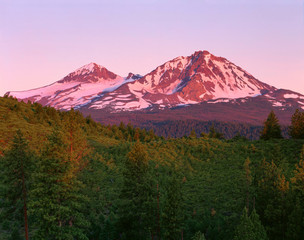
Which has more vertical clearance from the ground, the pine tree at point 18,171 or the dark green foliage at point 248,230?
the pine tree at point 18,171

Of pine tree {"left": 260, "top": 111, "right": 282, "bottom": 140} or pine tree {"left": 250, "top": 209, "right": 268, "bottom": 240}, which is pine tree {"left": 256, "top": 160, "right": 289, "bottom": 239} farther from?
pine tree {"left": 260, "top": 111, "right": 282, "bottom": 140}

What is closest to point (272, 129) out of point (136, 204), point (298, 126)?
point (298, 126)

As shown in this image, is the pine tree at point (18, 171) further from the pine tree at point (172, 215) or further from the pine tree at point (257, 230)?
the pine tree at point (257, 230)

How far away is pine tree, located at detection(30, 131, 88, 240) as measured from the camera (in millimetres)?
16016

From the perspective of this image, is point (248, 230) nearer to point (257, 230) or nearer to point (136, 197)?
point (257, 230)

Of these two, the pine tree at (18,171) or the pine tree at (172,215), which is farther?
the pine tree at (18,171)

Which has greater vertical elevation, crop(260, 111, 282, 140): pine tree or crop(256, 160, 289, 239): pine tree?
crop(260, 111, 282, 140): pine tree

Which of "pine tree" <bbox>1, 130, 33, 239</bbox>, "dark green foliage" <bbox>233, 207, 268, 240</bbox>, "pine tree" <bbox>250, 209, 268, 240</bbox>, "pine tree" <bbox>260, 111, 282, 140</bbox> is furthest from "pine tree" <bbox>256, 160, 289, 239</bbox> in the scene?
"pine tree" <bbox>260, 111, 282, 140</bbox>

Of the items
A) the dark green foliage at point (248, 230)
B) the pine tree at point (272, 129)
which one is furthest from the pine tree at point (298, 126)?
the dark green foliage at point (248, 230)

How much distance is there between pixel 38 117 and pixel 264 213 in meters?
51.4

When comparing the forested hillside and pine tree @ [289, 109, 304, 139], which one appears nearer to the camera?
the forested hillside

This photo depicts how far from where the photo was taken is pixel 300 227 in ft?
58.4

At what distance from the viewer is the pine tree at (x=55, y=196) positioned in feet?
52.5

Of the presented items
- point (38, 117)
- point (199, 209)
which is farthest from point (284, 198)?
point (38, 117)
